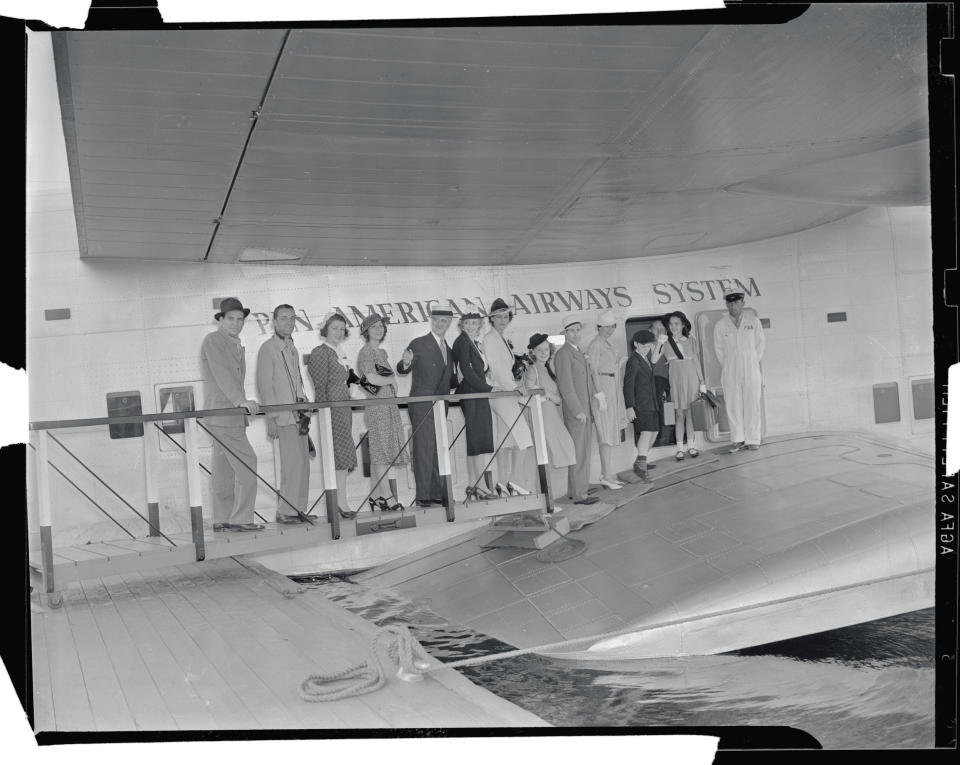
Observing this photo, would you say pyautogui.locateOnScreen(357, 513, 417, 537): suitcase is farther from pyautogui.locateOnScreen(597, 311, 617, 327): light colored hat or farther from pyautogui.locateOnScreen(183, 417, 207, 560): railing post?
pyautogui.locateOnScreen(597, 311, 617, 327): light colored hat

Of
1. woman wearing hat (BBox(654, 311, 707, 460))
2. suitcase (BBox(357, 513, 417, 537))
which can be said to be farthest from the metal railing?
woman wearing hat (BBox(654, 311, 707, 460))

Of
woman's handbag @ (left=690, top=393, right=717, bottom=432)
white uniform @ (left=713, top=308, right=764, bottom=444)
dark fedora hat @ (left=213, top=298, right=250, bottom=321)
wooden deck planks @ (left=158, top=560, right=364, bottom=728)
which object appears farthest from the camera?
woman's handbag @ (left=690, top=393, right=717, bottom=432)

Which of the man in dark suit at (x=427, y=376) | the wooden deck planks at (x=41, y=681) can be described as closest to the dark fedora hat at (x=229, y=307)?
the man in dark suit at (x=427, y=376)

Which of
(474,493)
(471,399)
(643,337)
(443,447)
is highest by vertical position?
(643,337)

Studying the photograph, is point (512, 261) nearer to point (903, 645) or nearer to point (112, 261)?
point (112, 261)

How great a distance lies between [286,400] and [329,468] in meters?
0.36

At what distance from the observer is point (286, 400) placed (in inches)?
154

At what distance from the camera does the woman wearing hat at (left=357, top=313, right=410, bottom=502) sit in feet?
12.7

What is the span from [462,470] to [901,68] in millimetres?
2386

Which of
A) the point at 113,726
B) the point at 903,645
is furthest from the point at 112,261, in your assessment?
the point at 903,645

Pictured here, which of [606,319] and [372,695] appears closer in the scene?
[372,695]

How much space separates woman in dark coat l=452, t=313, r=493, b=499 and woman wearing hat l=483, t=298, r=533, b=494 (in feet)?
0.10

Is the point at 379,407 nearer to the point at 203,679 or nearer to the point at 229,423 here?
the point at 229,423

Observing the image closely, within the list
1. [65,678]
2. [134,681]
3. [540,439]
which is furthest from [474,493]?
[65,678]
